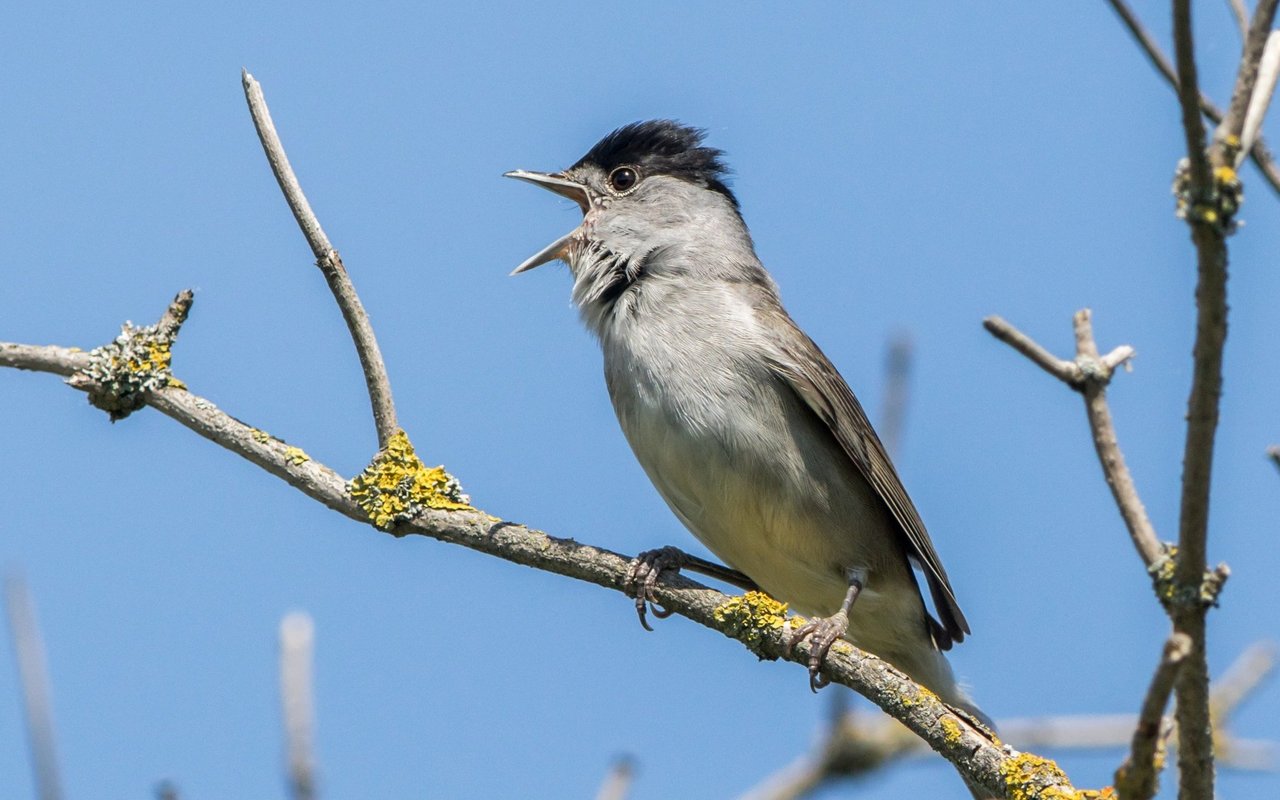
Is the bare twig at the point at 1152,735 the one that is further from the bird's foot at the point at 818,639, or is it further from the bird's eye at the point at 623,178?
the bird's eye at the point at 623,178

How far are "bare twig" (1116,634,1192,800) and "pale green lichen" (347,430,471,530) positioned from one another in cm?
273

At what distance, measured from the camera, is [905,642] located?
6.16 metres

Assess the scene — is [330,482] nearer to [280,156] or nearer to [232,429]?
[232,429]

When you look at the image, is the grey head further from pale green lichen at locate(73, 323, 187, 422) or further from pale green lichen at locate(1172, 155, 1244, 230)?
pale green lichen at locate(1172, 155, 1244, 230)

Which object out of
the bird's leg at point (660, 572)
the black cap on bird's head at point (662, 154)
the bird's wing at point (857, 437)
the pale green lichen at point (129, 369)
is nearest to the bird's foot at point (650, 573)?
the bird's leg at point (660, 572)

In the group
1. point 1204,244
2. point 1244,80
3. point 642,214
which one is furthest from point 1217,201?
point 642,214

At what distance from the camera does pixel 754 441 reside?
5586mm

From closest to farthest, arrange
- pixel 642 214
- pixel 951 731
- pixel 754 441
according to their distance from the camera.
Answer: pixel 951 731, pixel 754 441, pixel 642 214

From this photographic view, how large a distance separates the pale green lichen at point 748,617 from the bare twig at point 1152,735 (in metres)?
2.01

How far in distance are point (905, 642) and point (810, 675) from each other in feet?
4.79

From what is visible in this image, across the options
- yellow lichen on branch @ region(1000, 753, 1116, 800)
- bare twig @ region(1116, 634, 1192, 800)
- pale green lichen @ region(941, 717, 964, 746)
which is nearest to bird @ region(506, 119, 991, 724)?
pale green lichen @ region(941, 717, 964, 746)

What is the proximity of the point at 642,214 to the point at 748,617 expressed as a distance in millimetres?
2775

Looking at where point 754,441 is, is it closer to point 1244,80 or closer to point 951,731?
point 951,731

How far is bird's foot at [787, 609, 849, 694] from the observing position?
15.0ft
